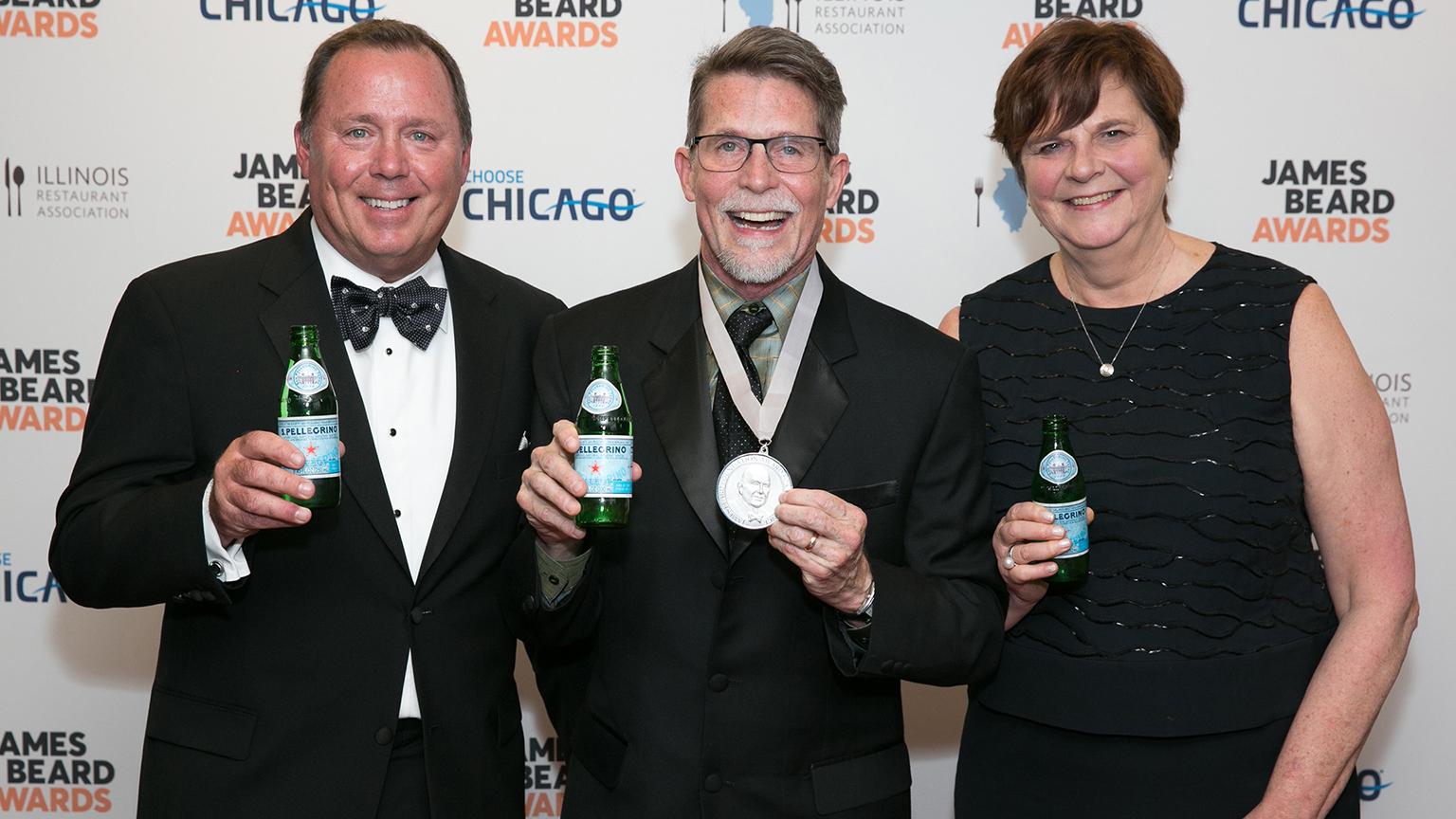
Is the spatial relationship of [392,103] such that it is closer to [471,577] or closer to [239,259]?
[239,259]

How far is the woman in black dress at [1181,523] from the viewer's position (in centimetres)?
265

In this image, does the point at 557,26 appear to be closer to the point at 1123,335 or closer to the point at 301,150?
the point at 301,150

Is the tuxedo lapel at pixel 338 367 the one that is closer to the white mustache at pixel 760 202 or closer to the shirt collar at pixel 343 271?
the shirt collar at pixel 343 271

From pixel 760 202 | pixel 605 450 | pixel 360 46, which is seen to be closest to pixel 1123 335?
pixel 760 202

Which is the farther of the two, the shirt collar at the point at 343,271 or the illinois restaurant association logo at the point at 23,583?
the illinois restaurant association logo at the point at 23,583

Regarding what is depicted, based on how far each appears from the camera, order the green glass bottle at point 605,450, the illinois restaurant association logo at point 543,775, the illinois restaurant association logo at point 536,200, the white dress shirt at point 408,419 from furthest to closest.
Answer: the illinois restaurant association logo at point 543,775
the illinois restaurant association logo at point 536,200
the white dress shirt at point 408,419
the green glass bottle at point 605,450

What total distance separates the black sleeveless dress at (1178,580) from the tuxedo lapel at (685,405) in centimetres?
78

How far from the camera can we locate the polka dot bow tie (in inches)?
105

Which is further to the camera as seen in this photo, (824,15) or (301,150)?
(824,15)

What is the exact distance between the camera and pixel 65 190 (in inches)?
161

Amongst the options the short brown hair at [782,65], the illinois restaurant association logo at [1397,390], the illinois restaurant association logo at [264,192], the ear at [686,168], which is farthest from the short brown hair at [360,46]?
the illinois restaurant association logo at [1397,390]

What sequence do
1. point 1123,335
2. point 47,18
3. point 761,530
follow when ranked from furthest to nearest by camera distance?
point 47,18 → point 1123,335 → point 761,530

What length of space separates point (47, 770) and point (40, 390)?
136 cm

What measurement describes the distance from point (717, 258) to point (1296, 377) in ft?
4.41
